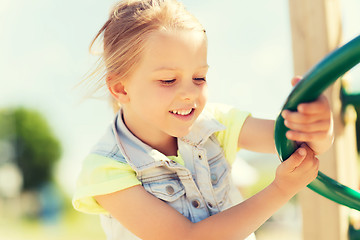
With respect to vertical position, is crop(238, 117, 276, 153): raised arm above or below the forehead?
below

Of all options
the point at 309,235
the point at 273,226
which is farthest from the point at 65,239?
the point at 309,235

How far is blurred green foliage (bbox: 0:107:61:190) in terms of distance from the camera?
20094 mm

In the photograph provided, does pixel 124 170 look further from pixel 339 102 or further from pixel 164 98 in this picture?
pixel 339 102

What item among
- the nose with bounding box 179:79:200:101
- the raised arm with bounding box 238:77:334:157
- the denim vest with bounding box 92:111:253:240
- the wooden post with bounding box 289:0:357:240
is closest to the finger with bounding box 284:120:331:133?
the raised arm with bounding box 238:77:334:157

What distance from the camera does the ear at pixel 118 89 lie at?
1207mm

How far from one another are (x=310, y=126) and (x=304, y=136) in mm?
24

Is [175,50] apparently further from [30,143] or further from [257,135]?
[30,143]

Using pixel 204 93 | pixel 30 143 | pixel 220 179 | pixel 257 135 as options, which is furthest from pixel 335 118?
pixel 30 143

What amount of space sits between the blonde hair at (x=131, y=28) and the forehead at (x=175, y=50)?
2 centimetres

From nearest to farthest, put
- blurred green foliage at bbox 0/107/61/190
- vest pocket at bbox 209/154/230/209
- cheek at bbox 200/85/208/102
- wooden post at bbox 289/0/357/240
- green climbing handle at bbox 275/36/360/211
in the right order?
green climbing handle at bbox 275/36/360/211, cheek at bbox 200/85/208/102, vest pocket at bbox 209/154/230/209, wooden post at bbox 289/0/357/240, blurred green foliage at bbox 0/107/61/190

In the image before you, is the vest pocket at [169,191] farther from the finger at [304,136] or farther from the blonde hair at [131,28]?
the finger at [304,136]

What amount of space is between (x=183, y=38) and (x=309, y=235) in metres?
1.03

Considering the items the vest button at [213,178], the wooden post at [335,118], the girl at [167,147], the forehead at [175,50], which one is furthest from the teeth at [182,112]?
the wooden post at [335,118]

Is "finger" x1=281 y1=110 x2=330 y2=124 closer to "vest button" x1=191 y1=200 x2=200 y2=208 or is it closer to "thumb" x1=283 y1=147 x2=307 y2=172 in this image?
"thumb" x1=283 y1=147 x2=307 y2=172
